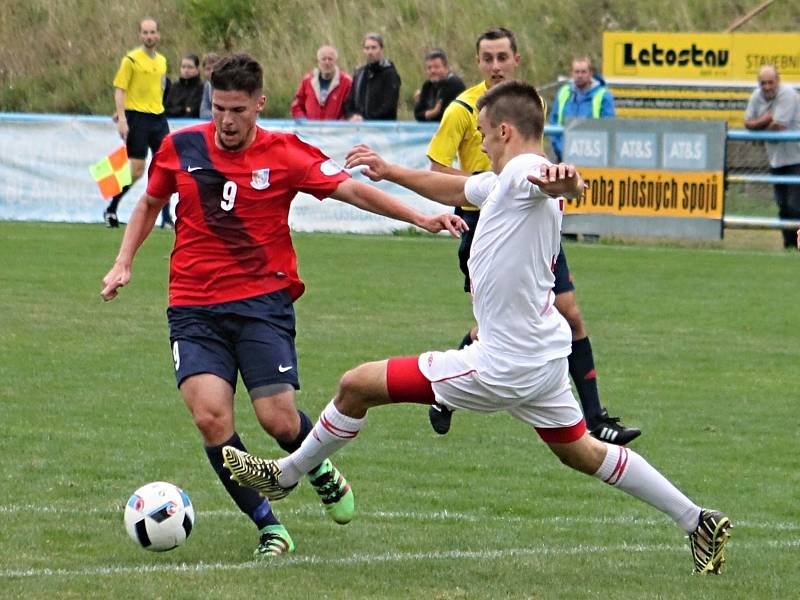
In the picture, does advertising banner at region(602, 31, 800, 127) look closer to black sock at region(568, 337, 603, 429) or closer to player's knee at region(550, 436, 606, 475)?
black sock at region(568, 337, 603, 429)

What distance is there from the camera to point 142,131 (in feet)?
60.6

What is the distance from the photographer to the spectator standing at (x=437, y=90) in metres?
18.8

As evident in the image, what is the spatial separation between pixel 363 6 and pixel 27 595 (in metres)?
26.8

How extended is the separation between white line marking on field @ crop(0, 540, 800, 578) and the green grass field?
0.02 m

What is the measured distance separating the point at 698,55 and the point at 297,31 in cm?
859

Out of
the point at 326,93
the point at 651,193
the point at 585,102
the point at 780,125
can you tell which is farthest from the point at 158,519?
the point at 326,93

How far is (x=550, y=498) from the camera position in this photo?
7113 mm

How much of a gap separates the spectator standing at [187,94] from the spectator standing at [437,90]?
344 centimetres

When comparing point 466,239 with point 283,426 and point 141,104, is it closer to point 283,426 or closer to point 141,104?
point 283,426

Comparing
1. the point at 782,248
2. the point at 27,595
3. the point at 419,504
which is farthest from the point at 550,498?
the point at 782,248

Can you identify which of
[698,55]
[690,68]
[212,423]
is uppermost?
[212,423]

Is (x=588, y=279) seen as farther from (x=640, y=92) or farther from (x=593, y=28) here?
(x=593, y=28)

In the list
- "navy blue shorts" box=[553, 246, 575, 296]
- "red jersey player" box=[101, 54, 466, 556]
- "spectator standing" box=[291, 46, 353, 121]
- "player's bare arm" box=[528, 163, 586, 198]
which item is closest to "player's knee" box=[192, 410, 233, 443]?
"red jersey player" box=[101, 54, 466, 556]

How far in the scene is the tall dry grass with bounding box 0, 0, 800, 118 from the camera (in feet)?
96.6
